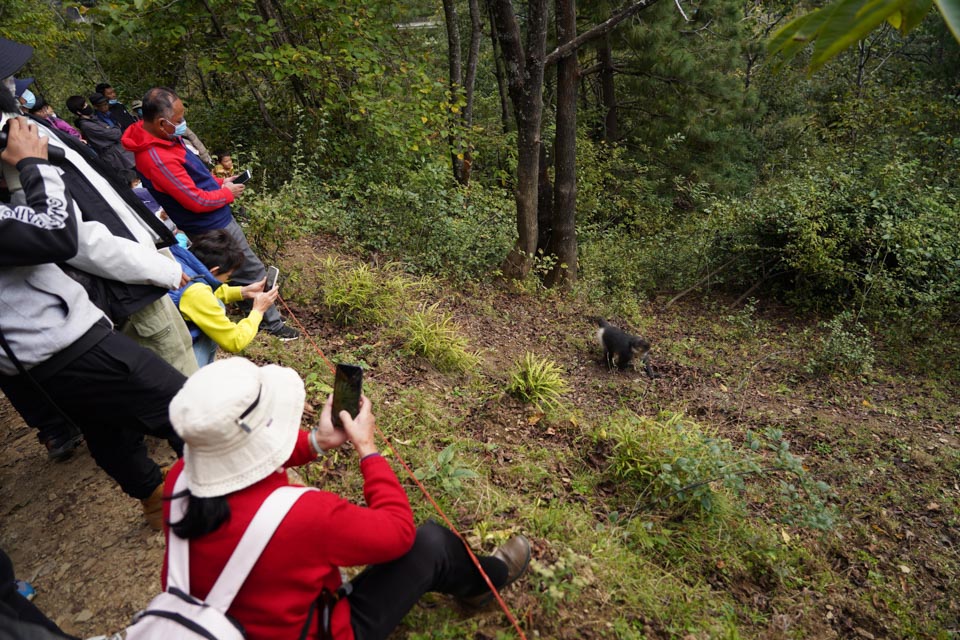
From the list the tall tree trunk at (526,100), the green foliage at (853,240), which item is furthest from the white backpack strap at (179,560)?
the green foliage at (853,240)

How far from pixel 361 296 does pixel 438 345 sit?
1079 mm

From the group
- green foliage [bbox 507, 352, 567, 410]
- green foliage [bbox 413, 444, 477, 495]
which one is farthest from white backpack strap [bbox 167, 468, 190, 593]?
green foliage [bbox 507, 352, 567, 410]

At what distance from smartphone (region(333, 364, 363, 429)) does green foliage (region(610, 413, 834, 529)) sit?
8.32ft

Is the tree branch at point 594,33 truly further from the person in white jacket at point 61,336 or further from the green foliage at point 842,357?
the person in white jacket at point 61,336

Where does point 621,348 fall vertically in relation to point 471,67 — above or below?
below

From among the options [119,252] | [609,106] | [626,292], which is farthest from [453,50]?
[119,252]

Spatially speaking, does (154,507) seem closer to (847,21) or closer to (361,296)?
(361,296)

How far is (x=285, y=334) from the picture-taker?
4.96 m

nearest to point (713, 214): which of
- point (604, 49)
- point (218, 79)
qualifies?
point (604, 49)

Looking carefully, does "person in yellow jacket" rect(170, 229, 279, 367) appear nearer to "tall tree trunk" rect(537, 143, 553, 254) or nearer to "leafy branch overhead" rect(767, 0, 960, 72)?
"leafy branch overhead" rect(767, 0, 960, 72)

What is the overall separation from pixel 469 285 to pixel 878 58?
1814 cm

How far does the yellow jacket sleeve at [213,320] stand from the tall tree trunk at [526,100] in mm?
5529

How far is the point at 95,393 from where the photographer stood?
2.23 meters

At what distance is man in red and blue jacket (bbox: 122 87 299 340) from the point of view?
3811 mm
